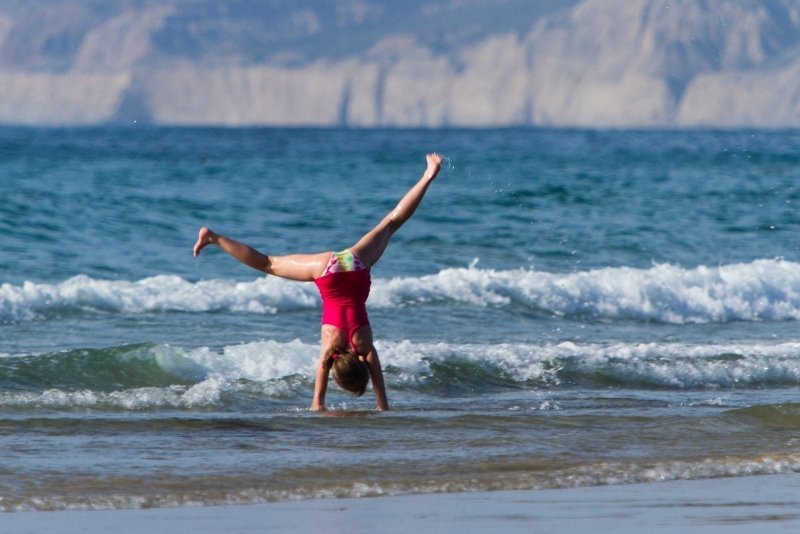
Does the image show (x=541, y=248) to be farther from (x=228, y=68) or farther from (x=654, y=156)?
(x=228, y=68)

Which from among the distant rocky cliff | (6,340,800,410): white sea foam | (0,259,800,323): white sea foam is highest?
the distant rocky cliff

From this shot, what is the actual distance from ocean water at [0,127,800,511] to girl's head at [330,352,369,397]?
231 millimetres

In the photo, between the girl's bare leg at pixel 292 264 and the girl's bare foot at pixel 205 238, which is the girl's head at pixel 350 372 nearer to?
the girl's bare leg at pixel 292 264

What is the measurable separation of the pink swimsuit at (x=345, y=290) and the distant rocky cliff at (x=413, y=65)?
70.4 m

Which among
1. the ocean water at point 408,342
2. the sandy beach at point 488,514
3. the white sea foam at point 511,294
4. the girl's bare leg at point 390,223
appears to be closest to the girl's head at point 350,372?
the ocean water at point 408,342

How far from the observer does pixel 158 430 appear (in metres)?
7.80

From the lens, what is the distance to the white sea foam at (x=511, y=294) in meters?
13.0

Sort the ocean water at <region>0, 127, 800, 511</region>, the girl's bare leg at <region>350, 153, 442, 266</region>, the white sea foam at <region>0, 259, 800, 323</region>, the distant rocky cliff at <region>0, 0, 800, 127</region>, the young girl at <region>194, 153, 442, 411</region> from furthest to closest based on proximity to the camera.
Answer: the distant rocky cliff at <region>0, 0, 800, 127</region>
the white sea foam at <region>0, 259, 800, 323</region>
the girl's bare leg at <region>350, 153, 442, 266</region>
the young girl at <region>194, 153, 442, 411</region>
the ocean water at <region>0, 127, 800, 511</region>

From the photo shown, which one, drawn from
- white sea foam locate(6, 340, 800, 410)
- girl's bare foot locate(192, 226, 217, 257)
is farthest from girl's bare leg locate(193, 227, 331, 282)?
white sea foam locate(6, 340, 800, 410)

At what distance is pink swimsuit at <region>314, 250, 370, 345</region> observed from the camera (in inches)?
325

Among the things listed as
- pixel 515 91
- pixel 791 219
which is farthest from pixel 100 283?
pixel 515 91

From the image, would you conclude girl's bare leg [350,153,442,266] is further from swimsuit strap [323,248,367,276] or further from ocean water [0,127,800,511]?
ocean water [0,127,800,511]

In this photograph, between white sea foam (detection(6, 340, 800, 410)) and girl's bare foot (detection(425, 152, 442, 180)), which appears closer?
girl's bare foot (detection(425, 152, 442, 180))

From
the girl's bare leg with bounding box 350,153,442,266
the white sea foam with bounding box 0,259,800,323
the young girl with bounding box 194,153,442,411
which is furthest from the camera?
the white sea foam with bounding box 0,259,800,323
